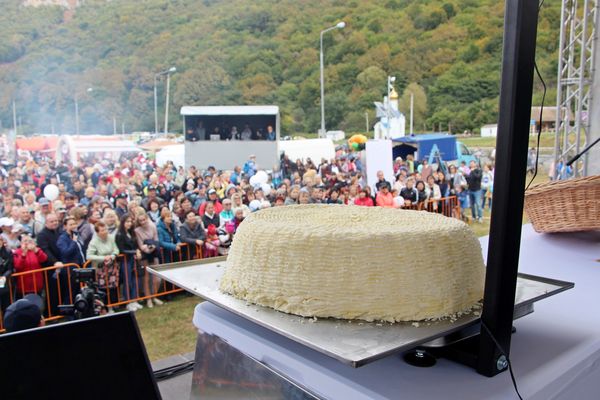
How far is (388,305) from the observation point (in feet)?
2.37

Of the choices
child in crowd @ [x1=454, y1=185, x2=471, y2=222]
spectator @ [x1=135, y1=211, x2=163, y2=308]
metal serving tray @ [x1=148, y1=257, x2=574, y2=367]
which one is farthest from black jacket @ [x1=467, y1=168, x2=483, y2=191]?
metal serving tray @ [x1=148, y1=257, x2=574, y2=367]

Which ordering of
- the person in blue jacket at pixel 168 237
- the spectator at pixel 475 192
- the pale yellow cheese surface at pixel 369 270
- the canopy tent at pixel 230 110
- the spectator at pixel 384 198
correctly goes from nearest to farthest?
the pale yellow cheese surface at pixel 369 270, the person in blue jacket at pixel 168 237, the spectator at pixel 384 198, the spectator at pixel 475 192, the canopy tent at pixel 230 110

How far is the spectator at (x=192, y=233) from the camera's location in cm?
484

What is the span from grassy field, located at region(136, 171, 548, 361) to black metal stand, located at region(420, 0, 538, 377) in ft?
8.79

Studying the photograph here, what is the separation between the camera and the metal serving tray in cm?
61

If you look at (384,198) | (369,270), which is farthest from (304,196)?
(369,270)

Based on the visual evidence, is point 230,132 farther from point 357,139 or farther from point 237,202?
point 237,202

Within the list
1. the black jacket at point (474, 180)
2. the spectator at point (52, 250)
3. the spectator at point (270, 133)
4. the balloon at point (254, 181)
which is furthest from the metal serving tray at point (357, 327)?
the spectator at point (270, 133)

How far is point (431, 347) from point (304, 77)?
1336 cm

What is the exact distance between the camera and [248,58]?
44.8 ft

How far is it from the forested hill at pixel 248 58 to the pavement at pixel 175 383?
856 centimetres

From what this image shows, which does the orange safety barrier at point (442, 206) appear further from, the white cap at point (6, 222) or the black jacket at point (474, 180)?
the white cap at point (6, 222)

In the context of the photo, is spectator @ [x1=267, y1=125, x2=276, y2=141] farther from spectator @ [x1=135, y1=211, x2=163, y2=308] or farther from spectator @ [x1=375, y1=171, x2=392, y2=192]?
spectator @ [x1=135, y1=211, x2=163, y2=308]

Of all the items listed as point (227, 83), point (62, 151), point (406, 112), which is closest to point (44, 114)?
point (62, 151)
